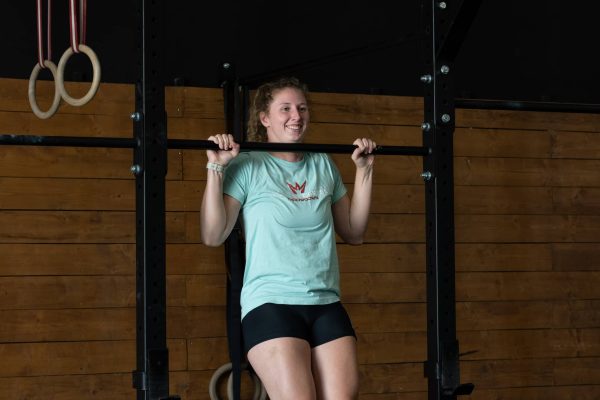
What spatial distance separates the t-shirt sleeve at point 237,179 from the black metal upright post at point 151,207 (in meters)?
0.30

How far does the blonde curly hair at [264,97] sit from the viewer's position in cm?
310

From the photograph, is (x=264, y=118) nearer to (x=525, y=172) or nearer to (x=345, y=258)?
(x=345, y=258)

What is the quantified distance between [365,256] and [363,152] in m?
1.28

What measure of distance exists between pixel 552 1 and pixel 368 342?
189cm

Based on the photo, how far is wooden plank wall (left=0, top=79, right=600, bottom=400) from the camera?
375cm

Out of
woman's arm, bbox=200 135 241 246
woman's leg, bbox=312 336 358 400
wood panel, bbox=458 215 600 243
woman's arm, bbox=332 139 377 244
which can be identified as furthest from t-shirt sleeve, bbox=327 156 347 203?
wood panel, bbox=458 215 600 243

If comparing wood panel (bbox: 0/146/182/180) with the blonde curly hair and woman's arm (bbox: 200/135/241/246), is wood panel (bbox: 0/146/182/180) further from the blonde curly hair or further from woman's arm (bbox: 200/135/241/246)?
woman's arm (bbox: 200/135/241/246)

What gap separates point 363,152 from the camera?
2.97 meters

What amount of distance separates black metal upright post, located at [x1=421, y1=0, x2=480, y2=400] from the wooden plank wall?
0.54 m

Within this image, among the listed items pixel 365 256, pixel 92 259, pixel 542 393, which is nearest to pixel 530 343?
pixel 542 393

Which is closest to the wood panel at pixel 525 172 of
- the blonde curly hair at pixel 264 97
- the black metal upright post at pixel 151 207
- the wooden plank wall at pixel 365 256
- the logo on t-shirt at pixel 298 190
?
the wooden plank wall at pixel 365 256

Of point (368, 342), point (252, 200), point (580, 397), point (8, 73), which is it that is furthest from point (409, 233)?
point (8, 73)

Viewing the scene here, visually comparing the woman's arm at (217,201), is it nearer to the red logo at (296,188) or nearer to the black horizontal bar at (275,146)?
the black horizontal bar at (275,146)

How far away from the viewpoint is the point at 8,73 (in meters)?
3.73
